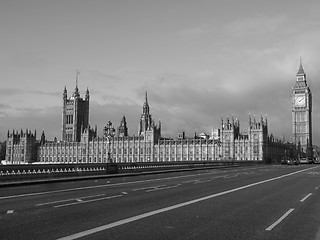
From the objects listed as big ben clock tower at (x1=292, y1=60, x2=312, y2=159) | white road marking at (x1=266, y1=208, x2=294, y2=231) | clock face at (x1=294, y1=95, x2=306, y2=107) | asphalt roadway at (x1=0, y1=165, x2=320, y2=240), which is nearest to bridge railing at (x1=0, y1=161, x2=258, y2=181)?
asphalt roadway at (x1=0, y1=165, x2=320, y2=240)

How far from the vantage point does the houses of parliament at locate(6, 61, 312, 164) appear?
125 metres

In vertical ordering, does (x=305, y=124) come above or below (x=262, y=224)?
above

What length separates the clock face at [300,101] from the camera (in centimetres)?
19600

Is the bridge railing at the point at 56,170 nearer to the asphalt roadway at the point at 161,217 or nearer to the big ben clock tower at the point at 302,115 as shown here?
the asphalt roadway at the point at 161,217

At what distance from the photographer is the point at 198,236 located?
9.28m

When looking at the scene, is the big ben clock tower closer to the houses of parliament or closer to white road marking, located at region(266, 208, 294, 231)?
the houses of parliament

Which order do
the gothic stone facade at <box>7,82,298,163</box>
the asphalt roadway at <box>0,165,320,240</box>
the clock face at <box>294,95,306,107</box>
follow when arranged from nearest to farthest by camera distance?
the asphalt roadway at <box>0,165,320,240</box> < the gothic stone facade at <box>7,82,298,163</box> < the clock face at <box>294,95,306,107</box>

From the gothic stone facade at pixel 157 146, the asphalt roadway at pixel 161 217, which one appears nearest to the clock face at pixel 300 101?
the gothic stone facade at pixel 157 146

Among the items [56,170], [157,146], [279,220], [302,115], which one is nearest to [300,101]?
[302,115]

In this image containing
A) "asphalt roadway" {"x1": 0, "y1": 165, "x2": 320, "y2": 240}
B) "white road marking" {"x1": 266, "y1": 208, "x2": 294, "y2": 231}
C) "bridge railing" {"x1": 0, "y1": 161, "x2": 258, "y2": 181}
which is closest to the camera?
"asphalt roadway" {"x1": 0, "y1": 165, "x2": 320, "y2": 240}

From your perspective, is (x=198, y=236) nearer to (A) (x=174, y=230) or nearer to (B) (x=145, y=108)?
(A) (x=174, y=230)

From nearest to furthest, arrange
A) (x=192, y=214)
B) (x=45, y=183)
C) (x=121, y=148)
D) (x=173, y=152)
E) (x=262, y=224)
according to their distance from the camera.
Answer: (x=262, y=224) < (x=192, y=214) < (x=45, y=183) < (x=173, y=152) < (x=121, y=148)

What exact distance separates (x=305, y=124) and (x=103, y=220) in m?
196

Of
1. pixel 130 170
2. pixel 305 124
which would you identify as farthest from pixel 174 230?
pixel 305 124
